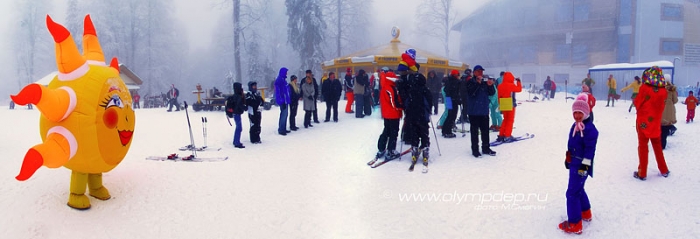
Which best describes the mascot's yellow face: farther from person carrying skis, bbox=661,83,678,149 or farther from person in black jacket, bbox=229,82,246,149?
person carrying skis, bbox=661,83,678,149

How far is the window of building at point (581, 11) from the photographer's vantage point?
3441cm

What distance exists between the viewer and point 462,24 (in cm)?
4509

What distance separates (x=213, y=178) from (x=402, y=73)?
3703 mm

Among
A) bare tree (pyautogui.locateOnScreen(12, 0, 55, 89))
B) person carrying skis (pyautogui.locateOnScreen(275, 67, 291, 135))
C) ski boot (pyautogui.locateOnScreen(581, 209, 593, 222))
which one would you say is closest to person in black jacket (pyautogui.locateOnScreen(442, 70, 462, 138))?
person carrying skis (pyautogui.locateOnScreen(275, 67, 291, 135))

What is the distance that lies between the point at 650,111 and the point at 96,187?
8.06m

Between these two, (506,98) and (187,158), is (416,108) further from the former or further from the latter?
(187,158)

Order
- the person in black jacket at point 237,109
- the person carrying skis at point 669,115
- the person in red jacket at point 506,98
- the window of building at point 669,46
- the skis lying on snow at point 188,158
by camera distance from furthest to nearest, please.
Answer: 1. the window of building at point 669,46
2. the person in black jacket at point 237,109
3. the person in red jacket at point 506,98
4. the skis lying on snow at point 188,158
5. the person carrying skis at point 669,115

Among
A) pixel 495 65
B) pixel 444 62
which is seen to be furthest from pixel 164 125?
pixel 495 65

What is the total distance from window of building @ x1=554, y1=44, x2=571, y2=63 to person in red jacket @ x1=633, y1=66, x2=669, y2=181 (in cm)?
3339

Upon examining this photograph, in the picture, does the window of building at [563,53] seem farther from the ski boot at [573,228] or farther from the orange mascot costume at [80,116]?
the orange mascot costume at [80,116]

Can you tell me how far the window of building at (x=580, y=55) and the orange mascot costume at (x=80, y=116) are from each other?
3776 centimetres

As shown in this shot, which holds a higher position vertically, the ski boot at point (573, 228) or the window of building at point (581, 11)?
the window of building at point (581, 11)

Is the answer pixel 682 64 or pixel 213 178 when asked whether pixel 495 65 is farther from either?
pixel 213 178

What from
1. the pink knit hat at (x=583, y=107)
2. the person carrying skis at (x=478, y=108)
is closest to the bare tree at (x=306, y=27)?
the person carrying skis at (x=478, y=108)
